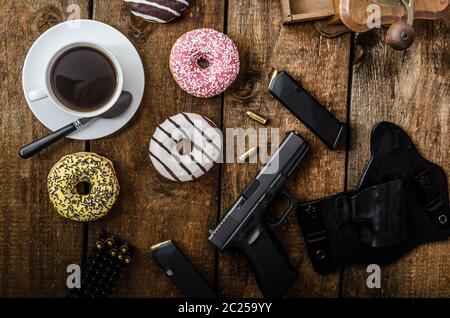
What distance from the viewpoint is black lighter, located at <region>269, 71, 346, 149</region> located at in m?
1.44

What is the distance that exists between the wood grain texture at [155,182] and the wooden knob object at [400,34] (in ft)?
1.27

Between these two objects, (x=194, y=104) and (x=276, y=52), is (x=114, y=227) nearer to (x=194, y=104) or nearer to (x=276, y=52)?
(x=194, y=104)

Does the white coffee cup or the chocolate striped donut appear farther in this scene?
the chocolate striped donut

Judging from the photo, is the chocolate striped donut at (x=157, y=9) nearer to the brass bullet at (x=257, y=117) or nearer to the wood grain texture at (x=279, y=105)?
the wood grain texture at (x=279, y=105)

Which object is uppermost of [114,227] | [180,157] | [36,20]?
[36,20]

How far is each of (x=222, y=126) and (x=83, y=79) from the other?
1.13ft

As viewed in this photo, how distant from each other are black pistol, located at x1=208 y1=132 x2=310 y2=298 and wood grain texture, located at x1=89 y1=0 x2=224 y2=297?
7 centimetres

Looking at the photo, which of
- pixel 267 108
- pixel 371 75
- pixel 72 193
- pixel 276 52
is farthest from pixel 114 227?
pixel 371 75

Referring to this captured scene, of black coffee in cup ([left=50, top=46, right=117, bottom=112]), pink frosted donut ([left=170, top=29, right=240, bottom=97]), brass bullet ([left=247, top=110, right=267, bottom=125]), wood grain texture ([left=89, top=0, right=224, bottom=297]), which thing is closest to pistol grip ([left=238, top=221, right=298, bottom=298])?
wood grain texture ([left=89, top=0, right=224, bottom=297])

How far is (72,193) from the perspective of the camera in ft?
4.57

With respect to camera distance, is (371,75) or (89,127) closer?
(89,127)

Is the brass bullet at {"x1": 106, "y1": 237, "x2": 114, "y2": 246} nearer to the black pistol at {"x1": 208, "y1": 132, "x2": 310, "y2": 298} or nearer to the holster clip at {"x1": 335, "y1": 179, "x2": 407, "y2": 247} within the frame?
the black pistol at {"x1": 208, "y1": 132, "x2": 310, "y2": 298}
